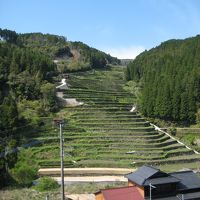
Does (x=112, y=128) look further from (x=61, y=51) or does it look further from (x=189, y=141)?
(x=61, y=51)

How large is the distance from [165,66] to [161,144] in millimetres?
27874

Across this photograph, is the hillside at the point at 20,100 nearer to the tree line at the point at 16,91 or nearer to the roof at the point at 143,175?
the tree line at the point at 16,91

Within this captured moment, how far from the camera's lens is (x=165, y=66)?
69.9 meters

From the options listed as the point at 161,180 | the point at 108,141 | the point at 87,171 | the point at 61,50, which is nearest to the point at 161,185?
the point at 161,180

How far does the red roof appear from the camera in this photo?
23.7m

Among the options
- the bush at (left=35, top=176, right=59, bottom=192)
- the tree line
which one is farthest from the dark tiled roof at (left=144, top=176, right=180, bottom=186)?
the tree line

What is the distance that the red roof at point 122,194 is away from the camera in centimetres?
2370

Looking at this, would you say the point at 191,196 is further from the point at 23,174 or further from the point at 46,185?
the point at 23,174

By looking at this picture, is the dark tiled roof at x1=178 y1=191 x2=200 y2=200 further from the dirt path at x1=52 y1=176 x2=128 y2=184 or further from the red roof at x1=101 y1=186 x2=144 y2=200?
the dirt path at x1=52 y1=176 x2=128 y2=184

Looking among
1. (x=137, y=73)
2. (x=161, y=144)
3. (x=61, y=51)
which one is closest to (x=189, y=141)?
(x=161, y=144)

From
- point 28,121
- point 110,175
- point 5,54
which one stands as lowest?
point 110,175

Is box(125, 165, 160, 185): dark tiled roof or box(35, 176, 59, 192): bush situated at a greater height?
box(125, 165, 160, 185): dark tiled roof

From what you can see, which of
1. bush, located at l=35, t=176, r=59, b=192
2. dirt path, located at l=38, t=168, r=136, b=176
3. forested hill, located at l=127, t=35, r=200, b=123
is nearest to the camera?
bush, located at l=35, t=176, r=59, b=192

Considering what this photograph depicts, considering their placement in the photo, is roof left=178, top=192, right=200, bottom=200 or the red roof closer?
the red roof
